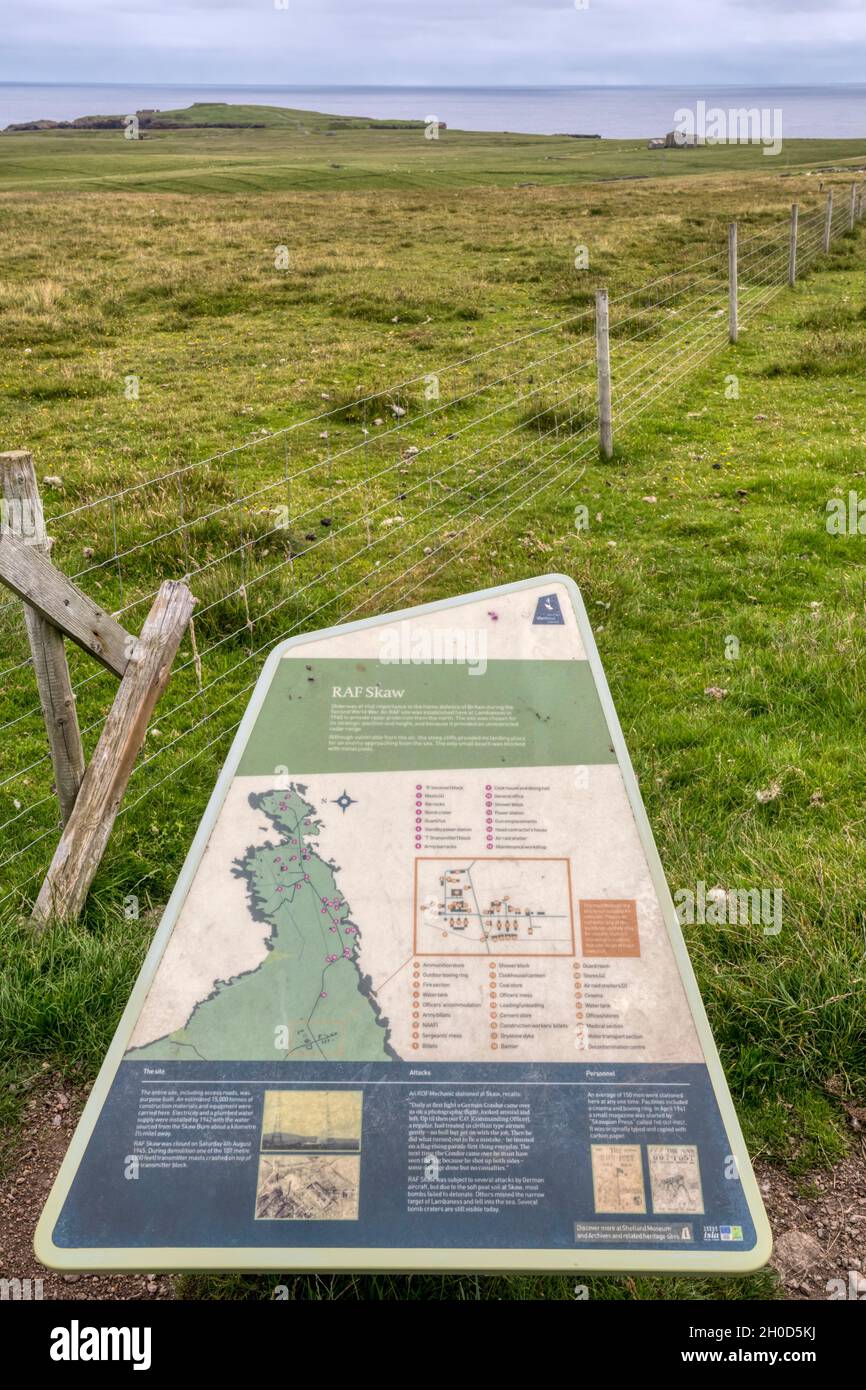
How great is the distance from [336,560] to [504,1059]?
6.36 metres

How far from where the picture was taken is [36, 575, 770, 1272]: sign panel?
2.49 m

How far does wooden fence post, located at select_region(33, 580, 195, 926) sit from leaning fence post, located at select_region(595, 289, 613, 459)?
267 inches

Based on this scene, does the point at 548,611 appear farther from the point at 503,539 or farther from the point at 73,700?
the point at 503,539

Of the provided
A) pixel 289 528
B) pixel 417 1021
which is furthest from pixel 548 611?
pixel 289 528

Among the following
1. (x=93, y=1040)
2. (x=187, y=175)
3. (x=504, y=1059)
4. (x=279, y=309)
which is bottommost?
(x=93, y=1040)

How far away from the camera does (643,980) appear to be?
2.95m

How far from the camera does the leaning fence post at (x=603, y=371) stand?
32.5ft

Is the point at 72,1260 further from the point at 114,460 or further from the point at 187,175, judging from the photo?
the point at 187,175

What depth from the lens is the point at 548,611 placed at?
3.98 metres

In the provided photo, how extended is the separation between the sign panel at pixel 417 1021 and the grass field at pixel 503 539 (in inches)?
35.8

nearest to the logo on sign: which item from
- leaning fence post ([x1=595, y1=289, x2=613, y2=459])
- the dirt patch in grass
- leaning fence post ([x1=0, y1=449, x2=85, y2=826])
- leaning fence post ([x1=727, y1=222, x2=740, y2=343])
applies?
leaning fence post ([x1=0, y1=449, x2=85, y2=826])

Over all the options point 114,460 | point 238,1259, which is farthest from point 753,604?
point 114,460

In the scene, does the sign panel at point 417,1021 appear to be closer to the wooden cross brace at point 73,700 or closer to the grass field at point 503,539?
the grass field at point 503,539

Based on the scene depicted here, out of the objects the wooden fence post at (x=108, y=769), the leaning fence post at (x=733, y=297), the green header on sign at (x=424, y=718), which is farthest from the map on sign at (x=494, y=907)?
the leaning fence post at (x=733, y=297)
